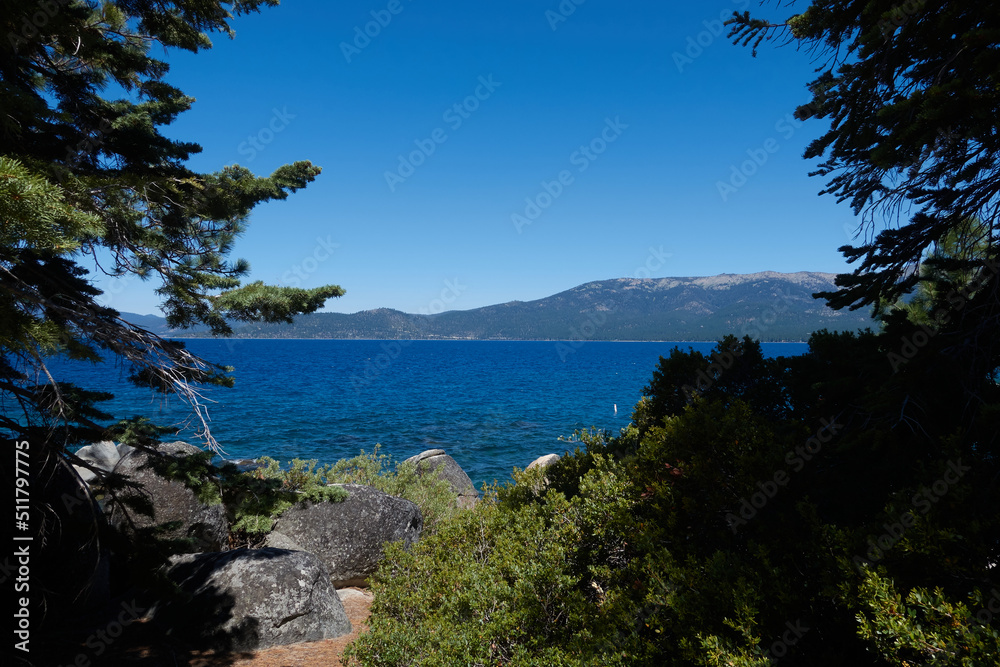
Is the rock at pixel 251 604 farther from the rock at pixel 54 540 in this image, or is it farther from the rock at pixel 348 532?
the rock at pixel 348 532

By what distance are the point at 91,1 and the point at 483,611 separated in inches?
314

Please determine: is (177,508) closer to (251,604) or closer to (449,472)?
(251,604)

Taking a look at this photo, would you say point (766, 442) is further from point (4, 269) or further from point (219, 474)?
point (4, 269)

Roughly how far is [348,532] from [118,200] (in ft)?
24.5

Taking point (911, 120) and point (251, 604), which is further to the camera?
point (251, 604)

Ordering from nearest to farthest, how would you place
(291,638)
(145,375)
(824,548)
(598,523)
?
(824,548), (598,523), (145,375), (291,638)

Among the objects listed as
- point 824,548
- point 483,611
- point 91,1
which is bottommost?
point 483,611

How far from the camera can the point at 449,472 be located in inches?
679

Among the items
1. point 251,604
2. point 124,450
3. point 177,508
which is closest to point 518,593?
point 251,604

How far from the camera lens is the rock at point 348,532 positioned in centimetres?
1000

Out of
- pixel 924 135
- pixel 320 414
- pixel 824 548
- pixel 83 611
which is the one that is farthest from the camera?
pixel 320 414

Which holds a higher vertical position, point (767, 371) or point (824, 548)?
point (767, 371)

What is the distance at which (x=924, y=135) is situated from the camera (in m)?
3.97

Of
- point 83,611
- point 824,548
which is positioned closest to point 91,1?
point 83,611
